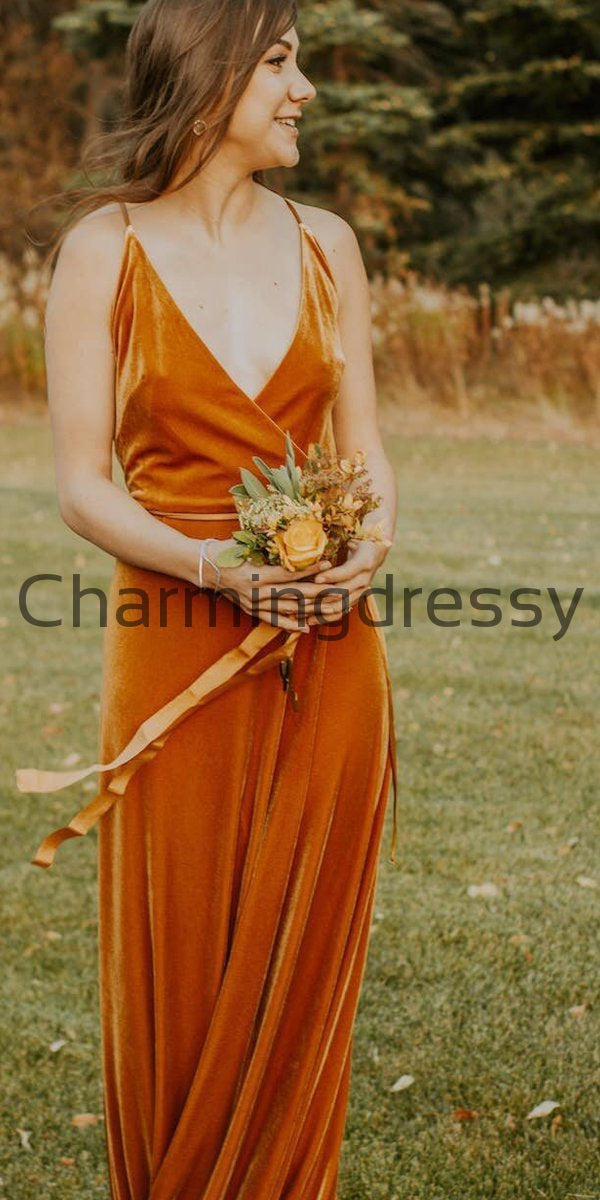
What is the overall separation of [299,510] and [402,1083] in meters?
2.14

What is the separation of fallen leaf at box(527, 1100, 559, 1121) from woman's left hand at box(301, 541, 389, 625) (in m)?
1.81

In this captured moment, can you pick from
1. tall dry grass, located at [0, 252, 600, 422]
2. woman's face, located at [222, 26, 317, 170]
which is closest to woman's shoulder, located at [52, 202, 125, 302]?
woman's face, located at [222, 26, 317, 170]

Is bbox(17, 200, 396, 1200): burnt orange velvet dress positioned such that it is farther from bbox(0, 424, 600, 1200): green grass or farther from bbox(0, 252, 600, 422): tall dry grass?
bbox(0, 252, 600, 422): tall dry grass

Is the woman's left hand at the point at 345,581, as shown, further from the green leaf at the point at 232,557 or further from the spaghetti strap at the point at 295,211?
the spaghetti strap at the point at 295,211

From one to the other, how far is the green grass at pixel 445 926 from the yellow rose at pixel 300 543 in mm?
1844

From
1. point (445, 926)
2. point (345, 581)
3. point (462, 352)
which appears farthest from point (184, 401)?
point (462, 352)

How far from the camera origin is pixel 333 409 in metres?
2.92

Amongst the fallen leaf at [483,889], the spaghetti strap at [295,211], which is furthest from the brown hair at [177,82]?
the fallen leaf at [483,889]

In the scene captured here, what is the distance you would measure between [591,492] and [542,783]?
21.4 ft

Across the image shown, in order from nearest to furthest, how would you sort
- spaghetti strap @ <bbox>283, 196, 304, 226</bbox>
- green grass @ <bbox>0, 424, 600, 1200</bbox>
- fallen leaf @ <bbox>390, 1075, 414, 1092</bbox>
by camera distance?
1. spaghetti strap @ <bbox>283, 196, 304, 226</bbox>
2. green grass @ <bbox>0, 424, 600, 1200</bbox>
3. fallen leaf @ <bbox>390, 1075, 414, 1092</bbox>

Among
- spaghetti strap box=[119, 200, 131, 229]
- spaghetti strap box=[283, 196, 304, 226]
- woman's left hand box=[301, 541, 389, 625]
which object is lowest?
woman's left hand box=[301, 541, 389, 625]

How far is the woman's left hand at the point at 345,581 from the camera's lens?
103 inches

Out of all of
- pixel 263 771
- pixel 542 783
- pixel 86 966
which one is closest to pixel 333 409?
pixel 263 771

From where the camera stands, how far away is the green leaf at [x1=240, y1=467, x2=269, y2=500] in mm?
2557
